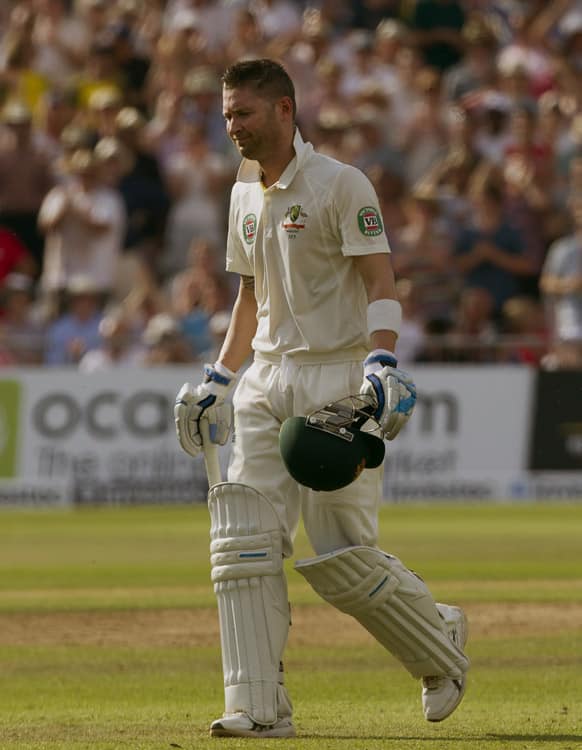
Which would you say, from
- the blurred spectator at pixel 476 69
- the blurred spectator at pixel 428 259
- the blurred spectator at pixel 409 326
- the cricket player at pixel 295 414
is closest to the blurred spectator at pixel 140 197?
the blurred spectator at pixel 428 259

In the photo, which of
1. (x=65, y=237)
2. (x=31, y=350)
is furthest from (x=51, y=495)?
(x=65, y=237)

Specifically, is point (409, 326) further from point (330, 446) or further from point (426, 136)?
point (330, 446)

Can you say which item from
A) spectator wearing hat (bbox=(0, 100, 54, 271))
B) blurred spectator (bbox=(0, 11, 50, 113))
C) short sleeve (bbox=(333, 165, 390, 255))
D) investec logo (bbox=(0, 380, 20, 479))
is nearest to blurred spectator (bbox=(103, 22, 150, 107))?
blurred spectator (bbox=(0, 11, 50, 113))

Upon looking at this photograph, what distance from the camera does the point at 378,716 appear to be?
6.18 meters

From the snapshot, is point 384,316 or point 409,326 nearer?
point 384,316

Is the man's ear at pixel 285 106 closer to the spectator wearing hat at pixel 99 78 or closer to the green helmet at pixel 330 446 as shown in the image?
the green helmet at pixel 330 446

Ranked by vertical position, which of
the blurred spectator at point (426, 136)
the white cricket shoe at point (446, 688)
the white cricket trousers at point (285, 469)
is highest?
the blurred spectator at point (426, 136)

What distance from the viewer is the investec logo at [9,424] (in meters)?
16.4

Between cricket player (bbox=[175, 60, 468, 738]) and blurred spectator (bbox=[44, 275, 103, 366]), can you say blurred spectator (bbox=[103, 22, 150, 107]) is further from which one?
cricket player (bbox=[175, 60, 468, 738])

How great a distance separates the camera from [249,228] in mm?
6027

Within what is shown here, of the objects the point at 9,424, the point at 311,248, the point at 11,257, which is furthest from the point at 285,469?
the point at 11,257

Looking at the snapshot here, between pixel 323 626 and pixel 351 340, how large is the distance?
3.41 metres

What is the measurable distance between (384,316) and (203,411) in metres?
0.78

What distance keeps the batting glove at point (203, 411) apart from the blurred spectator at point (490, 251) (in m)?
10.6
